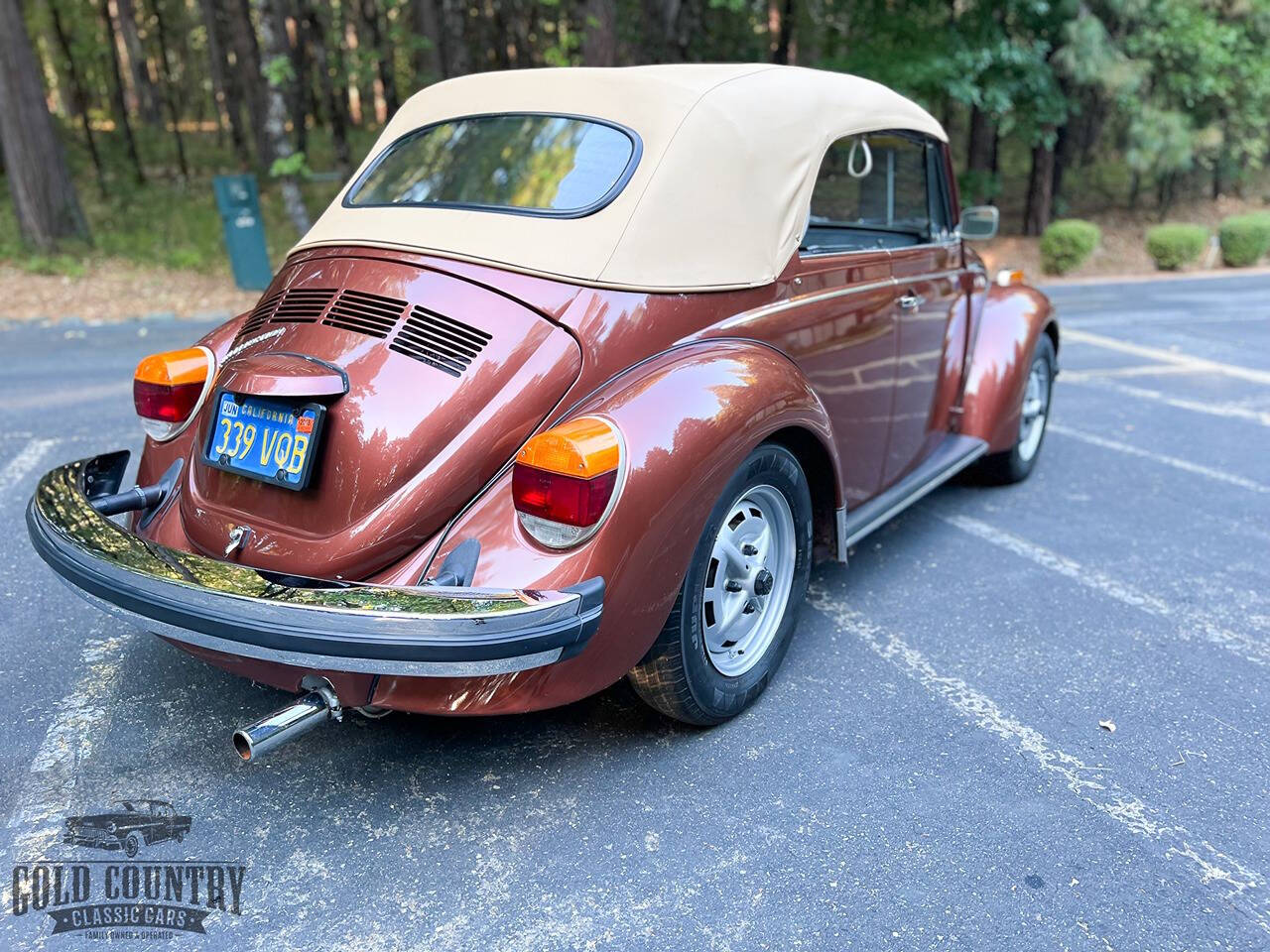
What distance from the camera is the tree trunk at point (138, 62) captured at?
22125mm

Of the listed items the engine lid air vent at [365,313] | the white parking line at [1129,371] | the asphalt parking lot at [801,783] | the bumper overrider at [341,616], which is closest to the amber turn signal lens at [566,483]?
the bumper overrider at [341,616]

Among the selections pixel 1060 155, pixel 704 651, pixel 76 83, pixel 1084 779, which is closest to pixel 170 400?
pixel 704 651

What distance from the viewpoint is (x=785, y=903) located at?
218 cm

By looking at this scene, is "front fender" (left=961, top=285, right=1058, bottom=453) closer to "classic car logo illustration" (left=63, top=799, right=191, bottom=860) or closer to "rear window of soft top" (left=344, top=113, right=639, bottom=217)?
"rear window of soft top" (left=344, top=113, right=639, bottom=217)

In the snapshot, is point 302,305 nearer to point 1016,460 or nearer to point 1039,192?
point 1016,460

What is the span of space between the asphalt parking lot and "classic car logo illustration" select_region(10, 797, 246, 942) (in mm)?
40

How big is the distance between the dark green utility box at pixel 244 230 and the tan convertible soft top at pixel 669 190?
8.74 m

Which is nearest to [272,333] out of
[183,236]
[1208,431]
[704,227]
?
[704,227]

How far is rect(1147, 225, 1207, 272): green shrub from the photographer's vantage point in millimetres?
15008

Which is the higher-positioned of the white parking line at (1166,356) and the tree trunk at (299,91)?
the tree trunk at (299,91)

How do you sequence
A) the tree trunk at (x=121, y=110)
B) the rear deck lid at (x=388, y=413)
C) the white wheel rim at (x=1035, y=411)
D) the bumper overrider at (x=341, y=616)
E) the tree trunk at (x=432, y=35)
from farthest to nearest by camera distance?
the tree trunk at (x=121, y=110), the tree trunk at (x=432, y=35), the white wheel rim at (x=1035, y=411), the rear deck lid at (x=388, y=413), the bumper overrider at (x=341, y=616)

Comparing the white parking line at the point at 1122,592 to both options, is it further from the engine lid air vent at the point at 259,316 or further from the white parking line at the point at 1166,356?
the white parking line at the point at 1166,356

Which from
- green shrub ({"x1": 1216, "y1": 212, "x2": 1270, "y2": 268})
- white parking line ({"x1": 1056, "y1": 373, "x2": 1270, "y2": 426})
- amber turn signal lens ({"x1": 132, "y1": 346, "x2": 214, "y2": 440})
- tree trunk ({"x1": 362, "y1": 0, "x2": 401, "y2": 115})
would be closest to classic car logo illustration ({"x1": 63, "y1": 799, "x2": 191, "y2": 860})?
amber turn signal lens ({"x1": 132, "y1": 346, "x2": 214, "y2": 440})

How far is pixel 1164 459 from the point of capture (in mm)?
5465
